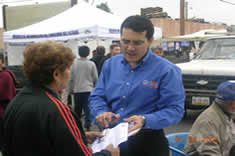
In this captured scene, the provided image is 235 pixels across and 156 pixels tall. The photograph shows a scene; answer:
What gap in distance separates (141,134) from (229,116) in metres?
1.12

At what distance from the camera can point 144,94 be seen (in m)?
1.89

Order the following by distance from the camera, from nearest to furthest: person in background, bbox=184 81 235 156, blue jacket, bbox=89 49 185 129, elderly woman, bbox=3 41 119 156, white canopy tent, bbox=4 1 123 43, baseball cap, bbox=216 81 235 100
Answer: elderly woman, bbox=3 41 119 156
blue jacket, bbox=89 49 185 129
person in background, bbox=184 81 235 156
baseball cap, bbox=216 81 235 100
white canopy tent, bbox=4 1 123 43

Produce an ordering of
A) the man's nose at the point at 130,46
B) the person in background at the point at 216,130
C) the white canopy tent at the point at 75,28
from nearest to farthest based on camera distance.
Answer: the man's nose at the point at 130,46 < the person in background at the point at 216,130 < the white canopy tent at the point at 75,28

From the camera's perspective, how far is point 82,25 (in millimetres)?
7801

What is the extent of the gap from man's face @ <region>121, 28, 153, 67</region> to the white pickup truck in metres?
3.93

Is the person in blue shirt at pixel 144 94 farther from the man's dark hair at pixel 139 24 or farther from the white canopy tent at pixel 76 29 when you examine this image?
the white canopy tent at pixel 76 29

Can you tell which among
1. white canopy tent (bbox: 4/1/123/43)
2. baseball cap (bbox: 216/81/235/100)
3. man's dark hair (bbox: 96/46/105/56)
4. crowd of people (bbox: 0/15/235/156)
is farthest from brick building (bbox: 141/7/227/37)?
crowd of people (bbox: 0/15/235/156)

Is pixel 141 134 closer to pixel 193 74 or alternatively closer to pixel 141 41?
pixel 141 41

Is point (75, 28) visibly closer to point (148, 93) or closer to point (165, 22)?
point (148, 93)

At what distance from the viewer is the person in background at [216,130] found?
234 cm

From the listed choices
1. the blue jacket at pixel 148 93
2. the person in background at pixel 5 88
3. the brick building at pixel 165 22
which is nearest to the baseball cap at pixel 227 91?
the blue jacket at pixel 148 93

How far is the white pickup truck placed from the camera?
5582mm

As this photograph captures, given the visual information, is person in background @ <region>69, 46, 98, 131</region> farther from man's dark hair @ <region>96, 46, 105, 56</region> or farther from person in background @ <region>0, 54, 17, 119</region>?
person in background @ <region>0, 54, 17, 119</region>

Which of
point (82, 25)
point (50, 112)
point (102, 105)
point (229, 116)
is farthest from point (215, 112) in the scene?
point (82, 25)
